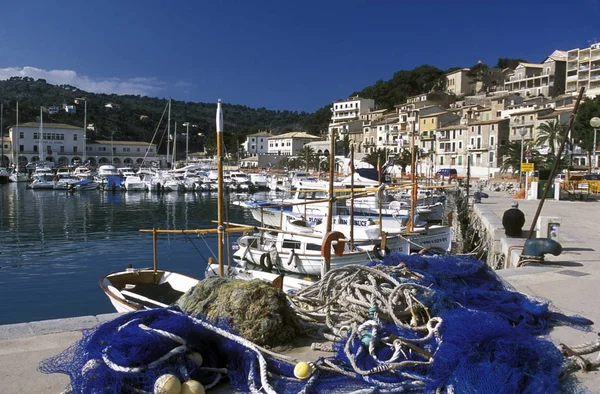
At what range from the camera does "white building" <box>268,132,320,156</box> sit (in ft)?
382

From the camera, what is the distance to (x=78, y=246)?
24.8 metres

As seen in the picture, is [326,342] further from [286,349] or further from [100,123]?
[100,123]

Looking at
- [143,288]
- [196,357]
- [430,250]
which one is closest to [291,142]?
[430,250]

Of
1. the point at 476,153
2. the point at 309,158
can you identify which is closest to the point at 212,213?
the point at 476,153

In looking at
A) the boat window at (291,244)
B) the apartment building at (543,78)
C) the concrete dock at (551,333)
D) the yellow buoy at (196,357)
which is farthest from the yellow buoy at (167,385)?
the apartment building at (543,78)

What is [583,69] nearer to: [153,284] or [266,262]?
[266,262]

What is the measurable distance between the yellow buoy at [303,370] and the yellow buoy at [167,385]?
3.35ft

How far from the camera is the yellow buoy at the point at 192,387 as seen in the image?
3.96 meters

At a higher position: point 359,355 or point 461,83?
point 461,83

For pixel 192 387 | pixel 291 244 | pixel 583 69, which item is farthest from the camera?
pixel 583 69

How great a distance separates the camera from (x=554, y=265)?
977cm

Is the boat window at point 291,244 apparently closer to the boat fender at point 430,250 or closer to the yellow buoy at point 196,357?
the boat fender at point 430,250

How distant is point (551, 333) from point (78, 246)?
2365 cm

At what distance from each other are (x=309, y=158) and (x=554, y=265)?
84.9m
